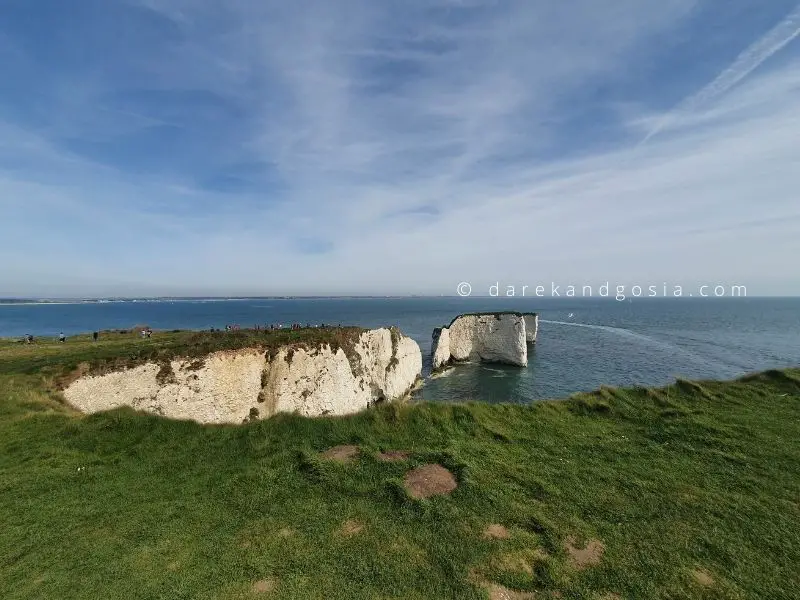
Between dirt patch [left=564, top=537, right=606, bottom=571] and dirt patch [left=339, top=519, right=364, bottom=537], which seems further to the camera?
dirt patch [left=339, top=519, right=364, bottom=537]

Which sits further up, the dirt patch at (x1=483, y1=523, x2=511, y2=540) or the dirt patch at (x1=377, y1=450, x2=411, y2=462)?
the dirt patch at (x1=377, y1=450, x2=411, y2=462)

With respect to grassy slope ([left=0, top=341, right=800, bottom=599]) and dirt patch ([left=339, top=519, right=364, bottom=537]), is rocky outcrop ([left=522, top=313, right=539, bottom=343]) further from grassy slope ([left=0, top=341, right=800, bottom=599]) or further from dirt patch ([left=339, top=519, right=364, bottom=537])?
dirt patch ([left=339, top=519, right=364, bottom=537])

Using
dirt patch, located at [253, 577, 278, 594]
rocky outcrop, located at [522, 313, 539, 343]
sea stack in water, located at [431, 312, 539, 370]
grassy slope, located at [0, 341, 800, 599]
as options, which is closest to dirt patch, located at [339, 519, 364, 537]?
grassy slope, located at [0, 341, 800, 599]

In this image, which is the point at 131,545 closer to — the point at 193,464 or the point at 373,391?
the point at 193,464

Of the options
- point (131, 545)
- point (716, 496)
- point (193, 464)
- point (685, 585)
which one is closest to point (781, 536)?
point (716, 496)

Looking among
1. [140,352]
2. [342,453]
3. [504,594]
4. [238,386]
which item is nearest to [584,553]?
[504,594]
